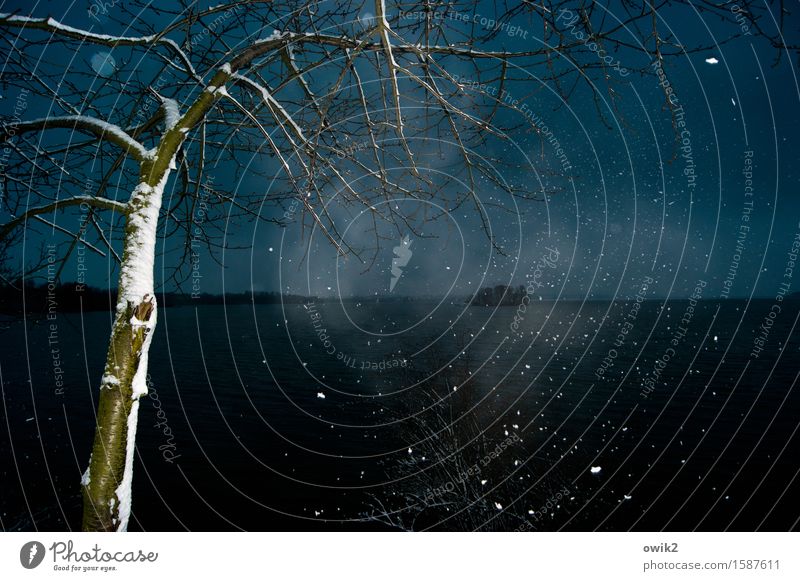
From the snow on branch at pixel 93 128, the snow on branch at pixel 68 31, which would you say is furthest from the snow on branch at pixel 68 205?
the snow on branch at pixel 68 31

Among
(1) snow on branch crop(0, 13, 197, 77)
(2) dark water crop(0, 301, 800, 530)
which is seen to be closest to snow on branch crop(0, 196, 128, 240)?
(1) snow on branch crop(0, 13, 197, 77)

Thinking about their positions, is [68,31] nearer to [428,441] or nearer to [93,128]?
[93,128]

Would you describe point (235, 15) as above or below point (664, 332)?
above

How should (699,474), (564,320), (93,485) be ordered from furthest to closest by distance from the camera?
(564,320) → (699,474) → (93,485)

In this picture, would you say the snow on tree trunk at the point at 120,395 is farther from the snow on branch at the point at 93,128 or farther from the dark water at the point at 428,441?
the dark water at the point at 428,441

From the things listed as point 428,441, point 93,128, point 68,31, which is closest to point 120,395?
point 93,128

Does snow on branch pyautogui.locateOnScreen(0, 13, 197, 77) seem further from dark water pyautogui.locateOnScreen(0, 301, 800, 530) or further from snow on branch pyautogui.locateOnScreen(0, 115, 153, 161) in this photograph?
dark water pyautogui.locateOnScreen(0, 301, 800, 530)

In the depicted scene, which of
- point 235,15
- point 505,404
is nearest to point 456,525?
point 505,404

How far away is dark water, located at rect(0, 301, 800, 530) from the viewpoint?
1080 inches

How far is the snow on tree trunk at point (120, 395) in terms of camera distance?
96.3 inches

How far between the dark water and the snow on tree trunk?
1547cm

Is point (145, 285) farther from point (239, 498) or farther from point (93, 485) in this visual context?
point (239, 498)
